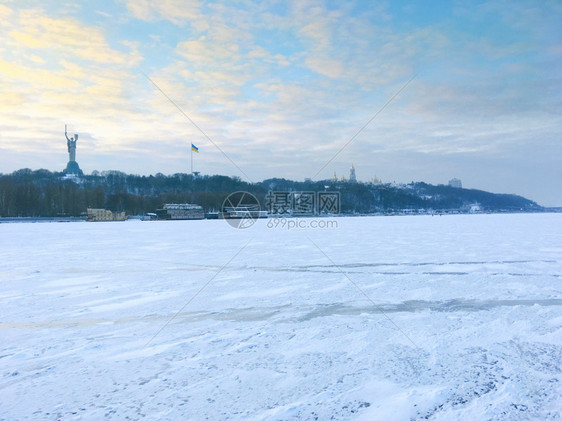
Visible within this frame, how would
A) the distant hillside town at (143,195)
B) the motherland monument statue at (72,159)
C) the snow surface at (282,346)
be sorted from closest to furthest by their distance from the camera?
the snow surface at (282,346) → the distant hillside town at (143,195) → the motherland monument statue at (72,159)

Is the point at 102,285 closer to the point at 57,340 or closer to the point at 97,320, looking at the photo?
the point at 97,320

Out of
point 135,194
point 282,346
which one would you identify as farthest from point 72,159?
point 282,346

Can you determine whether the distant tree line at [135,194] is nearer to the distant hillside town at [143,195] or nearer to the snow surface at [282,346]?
the distant hillside town at [143,195]

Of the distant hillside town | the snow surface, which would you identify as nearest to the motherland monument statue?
the distant hillside town

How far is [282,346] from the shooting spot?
4688 mm

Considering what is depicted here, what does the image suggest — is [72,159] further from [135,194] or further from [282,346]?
[282,346]

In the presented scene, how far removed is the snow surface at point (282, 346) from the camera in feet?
11.0

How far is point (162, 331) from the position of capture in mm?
5250

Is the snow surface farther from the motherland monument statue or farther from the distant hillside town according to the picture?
the motherland monument statue

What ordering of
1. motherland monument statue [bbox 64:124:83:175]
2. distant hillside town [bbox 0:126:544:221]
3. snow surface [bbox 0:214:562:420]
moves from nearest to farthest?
1. snow surface [bbox 0:214:562:420]
2. distant hillside town [bbox 0:126:544:221]
3. motherland monument statue [bbox 64:124:83:175]

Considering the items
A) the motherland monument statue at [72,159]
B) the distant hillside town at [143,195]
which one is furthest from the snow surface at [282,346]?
the motherland monument statue at [72,159]

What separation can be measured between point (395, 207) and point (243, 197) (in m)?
84.3

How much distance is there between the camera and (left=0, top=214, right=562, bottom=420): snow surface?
131 inches

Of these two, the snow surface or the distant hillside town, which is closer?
the snow surface
